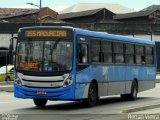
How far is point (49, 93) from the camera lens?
18688 millimetres

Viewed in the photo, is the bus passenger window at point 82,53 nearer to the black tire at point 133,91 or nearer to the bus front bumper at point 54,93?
the bus front bumper at point 54,93

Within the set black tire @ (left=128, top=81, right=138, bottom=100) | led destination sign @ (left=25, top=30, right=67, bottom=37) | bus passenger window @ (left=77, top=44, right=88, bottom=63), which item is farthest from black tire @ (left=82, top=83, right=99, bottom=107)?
black tire @ (left=128, top=81, right=138, bottom=100)

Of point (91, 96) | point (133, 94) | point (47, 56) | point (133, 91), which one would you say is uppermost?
point (47, 56)

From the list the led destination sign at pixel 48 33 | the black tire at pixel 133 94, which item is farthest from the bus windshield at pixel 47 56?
the black tire at pixel 133 94

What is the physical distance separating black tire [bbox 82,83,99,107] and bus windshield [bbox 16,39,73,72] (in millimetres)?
1730

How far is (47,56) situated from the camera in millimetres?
18859

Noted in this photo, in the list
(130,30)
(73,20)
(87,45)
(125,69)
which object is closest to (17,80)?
(87,45)

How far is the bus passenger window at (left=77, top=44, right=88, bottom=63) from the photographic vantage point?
19219 mm

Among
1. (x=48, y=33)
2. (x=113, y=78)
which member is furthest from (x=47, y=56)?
(x=113, y=78)

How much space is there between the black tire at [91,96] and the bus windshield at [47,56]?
173 cm

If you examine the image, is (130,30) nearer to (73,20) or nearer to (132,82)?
(73,20)

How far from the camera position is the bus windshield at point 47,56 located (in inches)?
739

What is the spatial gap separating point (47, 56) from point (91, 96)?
238 centimetres

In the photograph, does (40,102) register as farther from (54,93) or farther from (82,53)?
(82,53)
